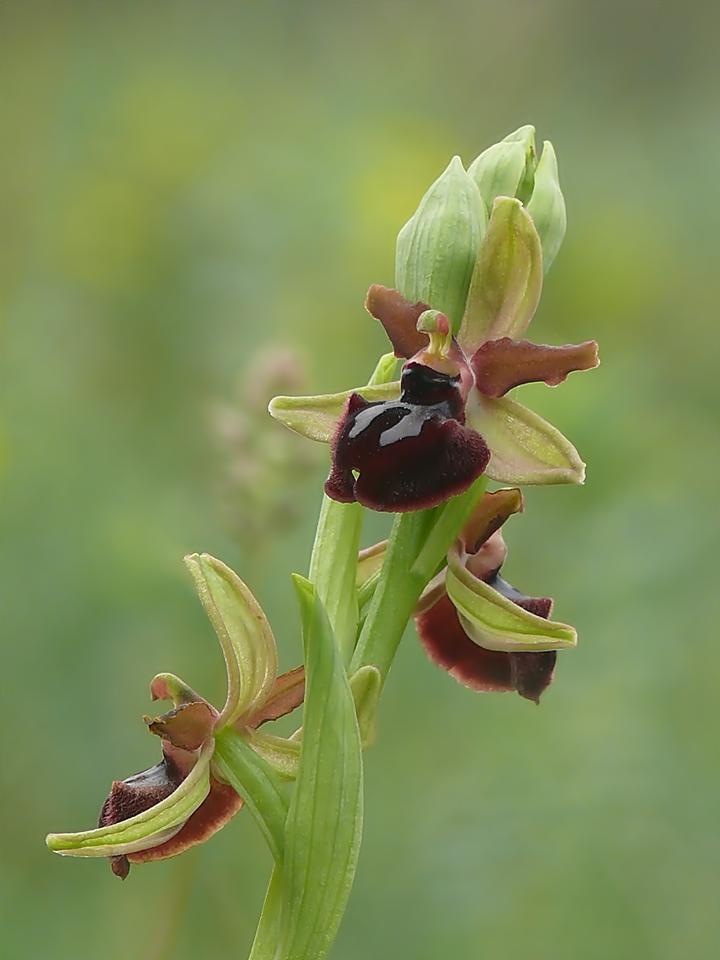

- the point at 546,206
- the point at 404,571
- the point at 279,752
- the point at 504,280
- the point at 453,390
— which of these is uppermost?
the point at 546,206

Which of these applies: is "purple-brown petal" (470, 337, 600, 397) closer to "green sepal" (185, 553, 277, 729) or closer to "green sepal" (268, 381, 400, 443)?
"green sepal" (268, 381, 400, 443)

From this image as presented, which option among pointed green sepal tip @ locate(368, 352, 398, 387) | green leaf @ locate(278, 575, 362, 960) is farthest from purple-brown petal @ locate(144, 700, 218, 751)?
pointed green sepal tip @ locate(368, 352, 398, 387)

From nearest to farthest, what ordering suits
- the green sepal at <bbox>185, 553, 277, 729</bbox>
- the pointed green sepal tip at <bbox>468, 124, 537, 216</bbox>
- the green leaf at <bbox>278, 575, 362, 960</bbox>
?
1. the green leaf at <bbox>278, 575, 362, 960</bbox>
2. the green sepal at <bbox>185, 553, 277, 729</bbox>
3. the pointed green sepal tip at <bbox>468, 124, 537, 216</bbox>

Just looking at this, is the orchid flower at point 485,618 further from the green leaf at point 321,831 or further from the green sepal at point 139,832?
the green sepal at point 139,832

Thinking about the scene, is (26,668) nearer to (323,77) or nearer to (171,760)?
(171,760)

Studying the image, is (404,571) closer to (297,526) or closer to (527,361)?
(527,361)

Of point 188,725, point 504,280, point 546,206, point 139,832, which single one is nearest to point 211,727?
point 188,725

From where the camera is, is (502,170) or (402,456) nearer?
(402,456)
